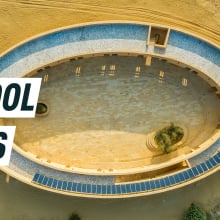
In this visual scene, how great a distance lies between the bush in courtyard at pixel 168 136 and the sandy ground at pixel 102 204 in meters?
6.12

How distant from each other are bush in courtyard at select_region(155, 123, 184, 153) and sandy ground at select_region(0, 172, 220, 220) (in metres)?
6.12

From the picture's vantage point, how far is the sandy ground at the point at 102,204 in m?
34.3

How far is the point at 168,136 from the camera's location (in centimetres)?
3159

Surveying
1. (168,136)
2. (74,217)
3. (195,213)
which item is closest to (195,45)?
(168,136)

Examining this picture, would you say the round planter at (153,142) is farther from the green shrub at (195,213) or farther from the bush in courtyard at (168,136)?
the green shrub at (195,213)

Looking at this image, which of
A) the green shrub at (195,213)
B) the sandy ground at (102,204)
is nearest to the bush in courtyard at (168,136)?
the sandy ground at (102,204)

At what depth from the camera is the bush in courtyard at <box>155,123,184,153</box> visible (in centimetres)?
3141

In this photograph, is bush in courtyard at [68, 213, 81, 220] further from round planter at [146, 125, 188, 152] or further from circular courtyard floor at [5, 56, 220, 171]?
round planter at [146, 125, 188, 152]

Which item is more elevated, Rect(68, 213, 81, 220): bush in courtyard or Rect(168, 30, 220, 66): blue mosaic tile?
Rect(168, 30, 220, 66): blue mosaic tile

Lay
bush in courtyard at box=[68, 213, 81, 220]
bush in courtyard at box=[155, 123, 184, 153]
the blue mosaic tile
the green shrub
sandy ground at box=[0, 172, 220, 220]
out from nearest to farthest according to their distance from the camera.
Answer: the blue mosaic tile < bush in courtyard at box=[155, 123, 184, 153] < the green shrub < bush in courtyard at box=[68, 213, 81, 220] < sandy ground at box=[0, 172, 220, 220]

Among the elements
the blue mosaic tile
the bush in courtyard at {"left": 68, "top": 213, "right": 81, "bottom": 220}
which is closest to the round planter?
the blue mosaic tile

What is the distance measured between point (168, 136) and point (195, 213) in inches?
349

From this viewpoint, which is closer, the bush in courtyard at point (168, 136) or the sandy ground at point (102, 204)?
the bush in courtyard at point (168, 136)

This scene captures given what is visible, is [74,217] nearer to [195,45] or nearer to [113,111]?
[113,111]
